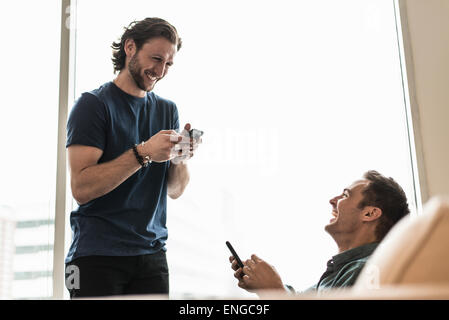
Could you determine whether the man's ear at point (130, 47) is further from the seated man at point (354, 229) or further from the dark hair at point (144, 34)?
the seated man at point (354, 229)

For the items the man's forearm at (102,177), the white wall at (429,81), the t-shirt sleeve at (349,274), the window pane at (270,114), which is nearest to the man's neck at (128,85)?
the man's forearm at (102,177)

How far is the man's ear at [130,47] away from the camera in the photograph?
1.72 meters

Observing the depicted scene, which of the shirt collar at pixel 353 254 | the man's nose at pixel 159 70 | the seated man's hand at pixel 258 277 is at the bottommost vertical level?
the seated man's hand at pixel 258 277

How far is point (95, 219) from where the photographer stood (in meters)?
1.50

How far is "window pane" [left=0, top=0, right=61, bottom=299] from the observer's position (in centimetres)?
206

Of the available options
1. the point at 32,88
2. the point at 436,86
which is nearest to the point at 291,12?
the point at 436,86

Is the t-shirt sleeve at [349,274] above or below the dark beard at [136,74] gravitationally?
below

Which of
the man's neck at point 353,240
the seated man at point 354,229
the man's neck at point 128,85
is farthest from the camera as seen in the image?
the man's neck at point 128,85

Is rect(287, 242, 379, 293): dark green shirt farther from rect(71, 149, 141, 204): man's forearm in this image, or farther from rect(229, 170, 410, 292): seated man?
rect(71, 149, 141, 204): man's forearm

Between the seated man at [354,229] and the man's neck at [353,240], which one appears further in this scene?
the man's neck at [353,240]

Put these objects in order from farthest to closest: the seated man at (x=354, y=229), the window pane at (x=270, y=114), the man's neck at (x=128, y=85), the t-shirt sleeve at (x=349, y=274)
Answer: the window pane at (x=270, y=114) → the man's neck at (x=128, y=85) → the seated man at (x=354, y=229) → the t-shirt sleeve at (x=349, y=274)

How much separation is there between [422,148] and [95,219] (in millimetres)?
1395

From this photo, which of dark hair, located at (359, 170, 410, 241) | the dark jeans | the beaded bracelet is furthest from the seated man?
the beaded bracelet

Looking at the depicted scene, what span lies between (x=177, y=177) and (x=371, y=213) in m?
0.64
